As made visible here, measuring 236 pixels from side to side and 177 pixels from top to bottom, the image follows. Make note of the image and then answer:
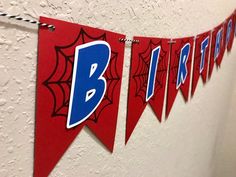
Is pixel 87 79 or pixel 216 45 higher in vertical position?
pixel 216 45

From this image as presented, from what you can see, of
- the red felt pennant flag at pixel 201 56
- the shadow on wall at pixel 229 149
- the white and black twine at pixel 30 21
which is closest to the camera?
the white and black twine at pixel 30 21

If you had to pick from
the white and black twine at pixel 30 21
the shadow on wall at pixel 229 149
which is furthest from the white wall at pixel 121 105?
→ the shadow on wall at pixel 229 149

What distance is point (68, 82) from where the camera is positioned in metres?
0.48

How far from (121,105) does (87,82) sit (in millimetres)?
176

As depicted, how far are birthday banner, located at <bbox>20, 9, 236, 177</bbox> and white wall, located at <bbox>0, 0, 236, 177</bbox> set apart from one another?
0.05 ft

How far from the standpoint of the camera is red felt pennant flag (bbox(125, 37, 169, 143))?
27.5 inches

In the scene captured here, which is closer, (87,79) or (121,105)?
(87,79)

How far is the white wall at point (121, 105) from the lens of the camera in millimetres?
399

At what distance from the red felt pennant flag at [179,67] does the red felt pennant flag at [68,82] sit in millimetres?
347

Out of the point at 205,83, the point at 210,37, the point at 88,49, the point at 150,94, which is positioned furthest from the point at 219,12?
the point at 88,49

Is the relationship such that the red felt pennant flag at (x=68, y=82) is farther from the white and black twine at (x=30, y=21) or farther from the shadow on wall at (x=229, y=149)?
the shadow on wall at (x=229, y=149)

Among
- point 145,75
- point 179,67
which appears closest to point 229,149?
point 179,67

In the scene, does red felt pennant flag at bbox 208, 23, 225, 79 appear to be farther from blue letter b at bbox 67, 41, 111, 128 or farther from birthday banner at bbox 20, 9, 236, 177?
blue letter b at bbox 67, 41, 111, 128

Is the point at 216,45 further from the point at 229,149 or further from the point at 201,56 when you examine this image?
the point at 229,149
